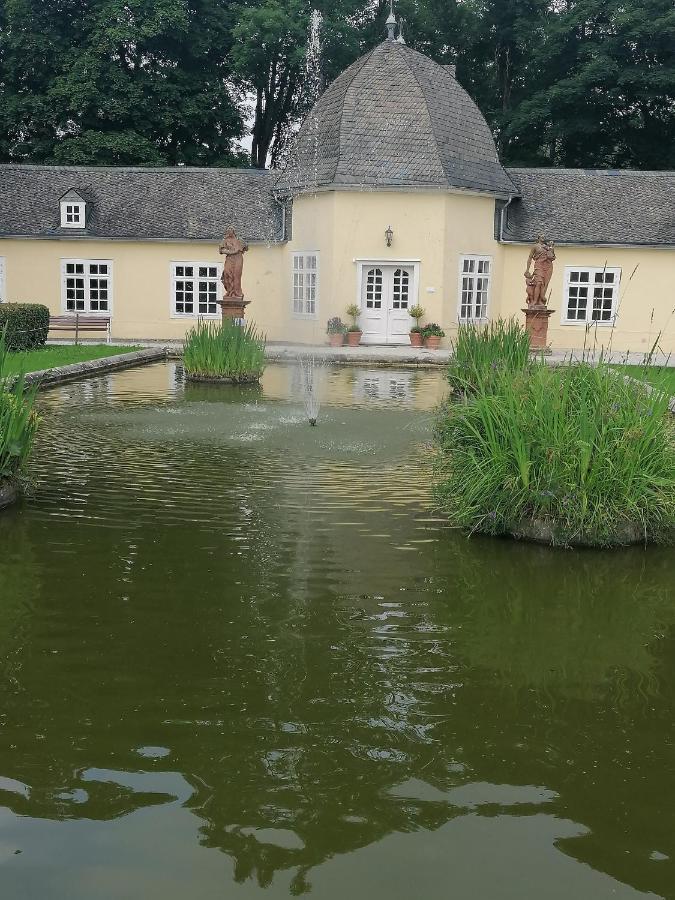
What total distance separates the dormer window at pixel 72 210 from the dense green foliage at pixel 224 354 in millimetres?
12388

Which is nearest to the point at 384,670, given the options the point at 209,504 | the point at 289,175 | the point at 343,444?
the point at 209,504

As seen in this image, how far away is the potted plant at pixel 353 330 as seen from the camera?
23469mm

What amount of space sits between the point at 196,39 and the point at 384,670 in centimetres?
3489

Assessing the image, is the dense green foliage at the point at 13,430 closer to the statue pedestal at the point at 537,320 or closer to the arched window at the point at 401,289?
the statue pedestal at the point at 537,320

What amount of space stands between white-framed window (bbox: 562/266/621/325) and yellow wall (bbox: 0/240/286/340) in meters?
7.30

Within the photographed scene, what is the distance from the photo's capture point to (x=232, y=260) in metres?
20.5

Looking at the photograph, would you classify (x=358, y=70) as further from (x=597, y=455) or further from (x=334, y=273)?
(x=597, y=455)

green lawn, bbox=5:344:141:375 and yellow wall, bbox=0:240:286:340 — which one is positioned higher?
yellow wall, bbox=0:240:286:340

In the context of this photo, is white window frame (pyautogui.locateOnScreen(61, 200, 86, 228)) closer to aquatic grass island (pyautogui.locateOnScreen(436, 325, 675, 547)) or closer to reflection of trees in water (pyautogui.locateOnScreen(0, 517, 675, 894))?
aquatic grass island (pyautogui.locateOnScreen(436, 325, 675, 547))

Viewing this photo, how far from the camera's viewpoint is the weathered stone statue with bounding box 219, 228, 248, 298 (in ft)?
66.7

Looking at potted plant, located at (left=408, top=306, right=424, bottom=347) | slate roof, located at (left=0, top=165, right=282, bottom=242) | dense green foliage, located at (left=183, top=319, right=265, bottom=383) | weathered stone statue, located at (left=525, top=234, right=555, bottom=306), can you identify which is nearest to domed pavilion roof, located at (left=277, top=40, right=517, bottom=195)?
slate roof, located at (left=0, top=165, right=282, bottom=242)

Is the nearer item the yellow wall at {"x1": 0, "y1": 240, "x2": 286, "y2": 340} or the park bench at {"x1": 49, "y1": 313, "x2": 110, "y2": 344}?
the park bench at {"x1": 49, "y1": 313, "x2": 110, "y2": 344}

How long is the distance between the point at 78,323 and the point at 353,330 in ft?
20.7

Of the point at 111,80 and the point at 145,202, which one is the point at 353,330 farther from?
the point at 111,80
